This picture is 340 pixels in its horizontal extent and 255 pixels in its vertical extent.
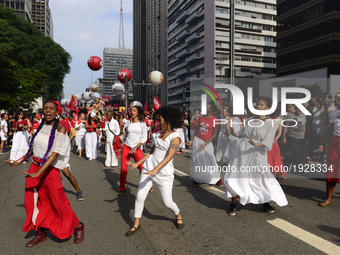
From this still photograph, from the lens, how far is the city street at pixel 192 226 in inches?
136

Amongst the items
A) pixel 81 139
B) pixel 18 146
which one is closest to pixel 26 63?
pixel 81 139

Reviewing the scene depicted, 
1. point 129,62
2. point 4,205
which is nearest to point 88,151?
point 4,205

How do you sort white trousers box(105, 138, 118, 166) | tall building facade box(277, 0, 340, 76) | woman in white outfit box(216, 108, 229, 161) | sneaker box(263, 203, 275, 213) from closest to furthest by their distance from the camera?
1. sneaker box(263, 203, 275, 213)
2. white trousers box(105, 138, 118, 166)
3. woman in white outfit box(216, 108, 229, 161)
4. tall building facade box(277, 0, 340, 76)

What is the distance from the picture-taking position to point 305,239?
368 centimetres

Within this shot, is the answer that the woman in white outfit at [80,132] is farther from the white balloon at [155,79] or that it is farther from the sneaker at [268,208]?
the sneaker at [268,208]

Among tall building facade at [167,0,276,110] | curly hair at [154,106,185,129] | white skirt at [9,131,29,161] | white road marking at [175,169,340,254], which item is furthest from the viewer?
tall building facade at [167,0,276,110]

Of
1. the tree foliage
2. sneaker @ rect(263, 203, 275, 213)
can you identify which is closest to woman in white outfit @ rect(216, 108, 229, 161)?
sneaker @ rect(263, 203, 275, 213)

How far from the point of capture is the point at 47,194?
362cm

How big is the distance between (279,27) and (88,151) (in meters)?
48.0

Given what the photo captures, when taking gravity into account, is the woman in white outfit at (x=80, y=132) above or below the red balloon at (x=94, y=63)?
below

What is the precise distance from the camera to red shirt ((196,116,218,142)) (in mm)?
6747

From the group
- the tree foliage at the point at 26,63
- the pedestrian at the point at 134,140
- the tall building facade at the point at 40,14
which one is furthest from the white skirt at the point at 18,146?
the tall building facade at the point at 40,14

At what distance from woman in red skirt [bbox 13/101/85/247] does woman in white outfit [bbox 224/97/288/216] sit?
2.40 metres

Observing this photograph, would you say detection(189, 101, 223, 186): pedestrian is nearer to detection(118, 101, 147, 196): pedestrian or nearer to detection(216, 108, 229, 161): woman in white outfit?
detection(118, 101, 147, 196): pedestrian
